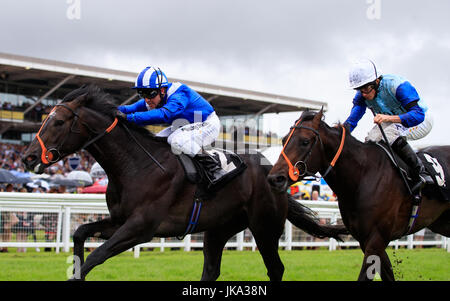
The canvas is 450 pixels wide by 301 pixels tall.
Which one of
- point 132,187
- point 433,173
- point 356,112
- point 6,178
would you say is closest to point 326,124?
point 356,112

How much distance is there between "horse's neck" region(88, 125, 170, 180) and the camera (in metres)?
4.80

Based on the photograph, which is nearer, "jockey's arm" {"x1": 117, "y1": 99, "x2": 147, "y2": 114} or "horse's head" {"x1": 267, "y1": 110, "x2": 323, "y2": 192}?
"horse's head" {"x1": 267, "y1": 110, "x2": 323, "y2": 192}

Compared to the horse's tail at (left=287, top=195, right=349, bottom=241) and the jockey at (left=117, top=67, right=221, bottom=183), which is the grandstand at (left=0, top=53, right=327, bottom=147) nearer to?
the horse's tail at (left=287, top=195, right=349, bottom=241)

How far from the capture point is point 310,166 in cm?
448

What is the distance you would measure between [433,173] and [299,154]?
1399 millimetres

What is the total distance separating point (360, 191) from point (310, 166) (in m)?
0.51

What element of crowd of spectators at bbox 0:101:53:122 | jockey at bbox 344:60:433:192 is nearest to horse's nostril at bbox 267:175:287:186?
jockey at bbox 344:60:433:192

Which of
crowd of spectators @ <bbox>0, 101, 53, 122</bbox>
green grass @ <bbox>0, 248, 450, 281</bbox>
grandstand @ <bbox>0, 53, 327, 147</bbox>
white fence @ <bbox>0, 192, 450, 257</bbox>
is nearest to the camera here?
green grass @ <bbox>0, 248, 450, 281</bbox>

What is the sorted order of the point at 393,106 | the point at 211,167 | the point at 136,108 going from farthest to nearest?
the point at 136,108 → the point at 211,167 → the point at 393,106

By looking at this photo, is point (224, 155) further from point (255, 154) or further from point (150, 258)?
point (150, 258)

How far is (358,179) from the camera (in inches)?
185

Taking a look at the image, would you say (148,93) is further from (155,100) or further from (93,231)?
(93,231)

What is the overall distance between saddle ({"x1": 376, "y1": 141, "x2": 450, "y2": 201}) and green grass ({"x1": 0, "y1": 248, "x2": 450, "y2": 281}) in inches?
71.3
